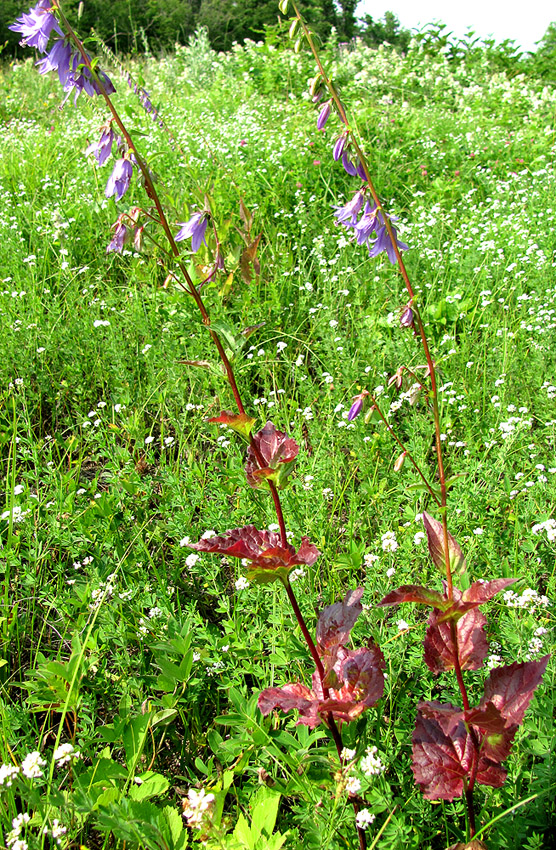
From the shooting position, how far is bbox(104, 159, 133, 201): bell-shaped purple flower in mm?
1486

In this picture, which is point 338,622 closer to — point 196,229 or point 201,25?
point 196,229

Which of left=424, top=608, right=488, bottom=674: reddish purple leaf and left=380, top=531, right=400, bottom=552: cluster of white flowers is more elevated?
left=380, top=531, right=400, bottom=552: cluster of white flowers

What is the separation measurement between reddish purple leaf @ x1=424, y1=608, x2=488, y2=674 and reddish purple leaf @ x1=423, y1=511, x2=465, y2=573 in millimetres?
106

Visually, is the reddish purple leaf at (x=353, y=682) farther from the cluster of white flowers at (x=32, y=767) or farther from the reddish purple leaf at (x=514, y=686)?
the cluster of white flowers at (x=32, y=767)

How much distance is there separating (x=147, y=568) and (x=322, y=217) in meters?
3.37

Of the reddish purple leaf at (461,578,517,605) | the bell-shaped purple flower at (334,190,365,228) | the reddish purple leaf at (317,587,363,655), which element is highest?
the bell-shaped purple flower at (334,190,365,228)

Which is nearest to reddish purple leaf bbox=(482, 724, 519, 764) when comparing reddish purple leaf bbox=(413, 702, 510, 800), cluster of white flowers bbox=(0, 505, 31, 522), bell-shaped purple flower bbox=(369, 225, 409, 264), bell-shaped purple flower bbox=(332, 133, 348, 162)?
reddish purple leaf bbox=(413, 702, 510, 800)

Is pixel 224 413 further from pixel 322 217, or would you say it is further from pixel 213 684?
pixel 322 217

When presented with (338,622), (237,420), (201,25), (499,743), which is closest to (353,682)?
(338,622)

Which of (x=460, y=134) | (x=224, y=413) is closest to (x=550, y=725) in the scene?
(x=224, y=413)

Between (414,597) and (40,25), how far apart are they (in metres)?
1.55

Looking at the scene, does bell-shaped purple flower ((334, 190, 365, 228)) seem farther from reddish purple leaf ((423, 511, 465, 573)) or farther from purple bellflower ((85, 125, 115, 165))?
reddish purple leaf ((423, 511, 465, 573))

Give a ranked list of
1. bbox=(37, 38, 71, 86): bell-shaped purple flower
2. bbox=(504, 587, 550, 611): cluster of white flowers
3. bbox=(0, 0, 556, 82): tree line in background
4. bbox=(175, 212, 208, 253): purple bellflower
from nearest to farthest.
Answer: bbox=(37, 38, 71, 86): bell-shaped purple flower
bbox=(175, 212, 208, 253): purple bellflower
bbox=(504, 587, 550, 611): cluster of white flowers
bbox=(0, 0, 556, 82): tree line in background

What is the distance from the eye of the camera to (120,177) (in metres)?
Answer: 1.50
